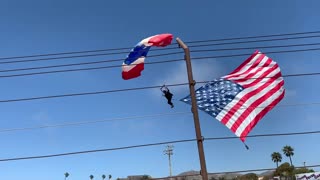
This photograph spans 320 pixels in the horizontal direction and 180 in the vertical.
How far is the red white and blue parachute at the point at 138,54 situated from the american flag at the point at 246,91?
99.0 inches

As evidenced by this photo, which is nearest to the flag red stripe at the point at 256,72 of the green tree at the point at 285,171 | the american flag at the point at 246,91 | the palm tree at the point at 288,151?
the american flag at the point at 246,91

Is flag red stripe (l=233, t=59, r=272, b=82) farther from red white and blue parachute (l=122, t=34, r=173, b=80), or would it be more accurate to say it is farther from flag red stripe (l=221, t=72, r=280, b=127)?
red white and blue parachute (l=122, t=34, r=173, b=80)

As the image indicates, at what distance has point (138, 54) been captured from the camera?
18891 mm

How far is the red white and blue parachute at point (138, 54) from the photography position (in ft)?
61.1

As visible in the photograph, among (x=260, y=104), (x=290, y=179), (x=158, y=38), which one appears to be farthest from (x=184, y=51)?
(x=290, y=179)

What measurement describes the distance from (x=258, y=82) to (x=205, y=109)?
106 inches

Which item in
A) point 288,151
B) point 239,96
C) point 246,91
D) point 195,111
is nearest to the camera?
point 195,111

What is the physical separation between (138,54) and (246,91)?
506 centimetres

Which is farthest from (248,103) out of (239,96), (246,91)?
(246,91)

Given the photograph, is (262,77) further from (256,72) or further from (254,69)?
(254,69)

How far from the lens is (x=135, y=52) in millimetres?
18812

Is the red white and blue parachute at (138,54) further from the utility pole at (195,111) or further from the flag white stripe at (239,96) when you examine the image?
the flag white stripe at (239,96)

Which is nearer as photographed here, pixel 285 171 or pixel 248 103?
pixel 248 103

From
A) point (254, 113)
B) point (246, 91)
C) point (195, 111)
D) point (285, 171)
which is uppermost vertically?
point (285, 171)
